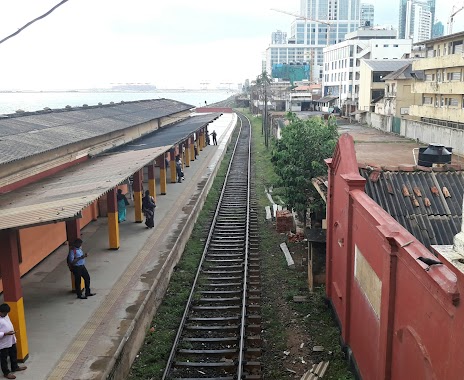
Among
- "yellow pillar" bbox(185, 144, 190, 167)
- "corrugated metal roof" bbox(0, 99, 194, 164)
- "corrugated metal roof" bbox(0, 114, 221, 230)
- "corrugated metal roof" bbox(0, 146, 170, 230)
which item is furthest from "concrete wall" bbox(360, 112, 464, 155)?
"corrugated metal roof" bbox(0, 146, 170, 230)

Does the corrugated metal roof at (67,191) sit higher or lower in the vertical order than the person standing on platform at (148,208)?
higher

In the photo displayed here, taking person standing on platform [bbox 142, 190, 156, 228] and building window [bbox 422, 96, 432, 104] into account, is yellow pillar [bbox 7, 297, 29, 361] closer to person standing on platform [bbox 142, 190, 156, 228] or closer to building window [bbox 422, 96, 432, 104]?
person standing on platform [bbox 142, 190, 156, 228]

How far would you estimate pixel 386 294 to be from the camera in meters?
6.78

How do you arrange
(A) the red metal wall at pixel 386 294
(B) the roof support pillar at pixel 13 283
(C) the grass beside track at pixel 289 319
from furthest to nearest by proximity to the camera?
(C) the grass beside track at pixel 289 319
(B) the roof support pillar at pixel 13 283
(A) the red metal wall at pixel 386 294

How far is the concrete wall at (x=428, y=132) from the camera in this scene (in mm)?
24922

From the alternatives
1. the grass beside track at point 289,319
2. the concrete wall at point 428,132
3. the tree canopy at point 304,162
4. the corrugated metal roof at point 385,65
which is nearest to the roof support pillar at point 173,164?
the tree canopy at point 304,162

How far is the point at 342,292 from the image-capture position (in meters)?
10.5

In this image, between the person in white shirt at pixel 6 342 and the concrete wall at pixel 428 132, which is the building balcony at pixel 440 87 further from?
the person in white shirt at pixel 6 342

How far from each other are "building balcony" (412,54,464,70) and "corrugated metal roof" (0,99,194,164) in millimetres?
19468

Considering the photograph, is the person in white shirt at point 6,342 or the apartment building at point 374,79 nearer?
the person in white shirt at point 6,342

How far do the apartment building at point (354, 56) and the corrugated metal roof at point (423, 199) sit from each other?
56.5m

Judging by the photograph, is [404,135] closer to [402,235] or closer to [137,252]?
[137,252]

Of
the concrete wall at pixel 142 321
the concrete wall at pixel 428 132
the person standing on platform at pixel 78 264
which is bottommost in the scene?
the concrete wall at pixel 142 321

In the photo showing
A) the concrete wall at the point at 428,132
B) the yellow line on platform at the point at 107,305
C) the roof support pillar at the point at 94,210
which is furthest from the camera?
the concrete wall at the point at 428,132
